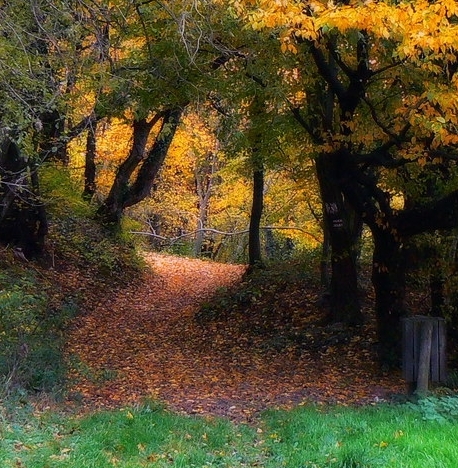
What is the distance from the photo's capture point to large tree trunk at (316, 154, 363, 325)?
10.9 metres

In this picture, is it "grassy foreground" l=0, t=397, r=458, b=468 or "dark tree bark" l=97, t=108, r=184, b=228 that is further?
"dark tree bark" l=97, t=108, r=184, b=228

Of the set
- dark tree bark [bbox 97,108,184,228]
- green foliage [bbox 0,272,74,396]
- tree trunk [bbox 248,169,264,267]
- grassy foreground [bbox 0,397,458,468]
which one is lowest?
grassy foreground [bbox 0,397,458,468]

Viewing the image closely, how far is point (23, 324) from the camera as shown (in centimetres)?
977

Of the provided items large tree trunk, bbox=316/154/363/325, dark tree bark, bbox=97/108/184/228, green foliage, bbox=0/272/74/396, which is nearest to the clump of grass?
green foliage, bbox=0/272/74/396

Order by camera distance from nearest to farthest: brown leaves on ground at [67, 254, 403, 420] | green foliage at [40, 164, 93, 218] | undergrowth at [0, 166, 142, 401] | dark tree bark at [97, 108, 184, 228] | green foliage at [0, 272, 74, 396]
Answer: green foliage at [0, 272, 74, 396] → undergrowth at [0, 166, 142, 401] → brown leaves on ground at [67, 254, 403, 420] → green foliage at [40, 164, 93, 218] → dark tree bark at [97, 108, 184, 228]

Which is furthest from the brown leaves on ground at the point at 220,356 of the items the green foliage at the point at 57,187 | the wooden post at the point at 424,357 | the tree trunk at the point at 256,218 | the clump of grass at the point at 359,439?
the green foliage at the point at 57,187

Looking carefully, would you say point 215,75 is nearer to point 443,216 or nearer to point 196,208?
point 443,216

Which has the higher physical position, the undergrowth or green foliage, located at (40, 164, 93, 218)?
green foliage, located at (40, 164, 93, 218)

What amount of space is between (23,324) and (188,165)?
69.5 ft

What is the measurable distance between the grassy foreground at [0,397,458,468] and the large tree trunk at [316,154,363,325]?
14.7 ft

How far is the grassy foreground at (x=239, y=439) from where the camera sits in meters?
4.73

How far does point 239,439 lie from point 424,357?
263cm

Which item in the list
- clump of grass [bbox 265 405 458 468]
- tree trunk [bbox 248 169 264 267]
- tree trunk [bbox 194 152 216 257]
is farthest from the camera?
tree trunk [bbox 194 152 216 257]

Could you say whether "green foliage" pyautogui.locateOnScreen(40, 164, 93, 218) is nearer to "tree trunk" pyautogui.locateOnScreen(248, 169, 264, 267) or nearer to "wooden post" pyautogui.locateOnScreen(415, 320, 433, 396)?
"tree trunk" pyautogui.locateOnScreen(248, 169, 264, 267)
